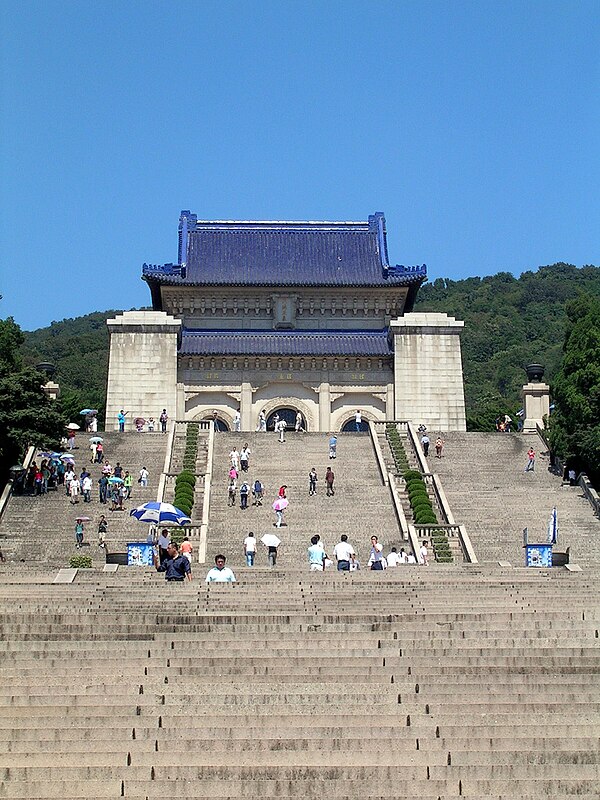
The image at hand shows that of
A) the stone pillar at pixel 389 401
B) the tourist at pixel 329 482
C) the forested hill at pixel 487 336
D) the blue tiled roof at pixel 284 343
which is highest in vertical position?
the forested hill at pixel 487 336

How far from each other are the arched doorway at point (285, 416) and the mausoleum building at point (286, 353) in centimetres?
8

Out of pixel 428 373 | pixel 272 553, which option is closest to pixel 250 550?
pixel 272 553

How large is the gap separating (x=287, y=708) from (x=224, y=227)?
144ft

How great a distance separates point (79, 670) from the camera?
15.9 meters

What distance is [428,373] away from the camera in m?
49.5

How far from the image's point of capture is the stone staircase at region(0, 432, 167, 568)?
27906mm

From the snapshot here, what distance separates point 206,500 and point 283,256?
25732mm

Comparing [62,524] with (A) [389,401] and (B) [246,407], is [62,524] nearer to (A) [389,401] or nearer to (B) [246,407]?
(B) [246,407]

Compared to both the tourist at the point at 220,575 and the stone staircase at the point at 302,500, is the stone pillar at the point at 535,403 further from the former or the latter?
the tourist at the point at 220,575

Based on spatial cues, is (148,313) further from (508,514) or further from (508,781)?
(508,781)

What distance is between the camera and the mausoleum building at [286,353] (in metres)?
49.1

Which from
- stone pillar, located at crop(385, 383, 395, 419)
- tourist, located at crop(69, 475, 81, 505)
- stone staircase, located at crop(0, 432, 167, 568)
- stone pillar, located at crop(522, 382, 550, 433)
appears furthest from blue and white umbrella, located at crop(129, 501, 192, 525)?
stone pillar, located at crop(385, 383, 395, 419)

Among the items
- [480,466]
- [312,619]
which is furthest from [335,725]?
[480,466]

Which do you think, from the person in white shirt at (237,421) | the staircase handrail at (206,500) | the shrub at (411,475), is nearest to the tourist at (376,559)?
the staircase handrail at (206,500)
